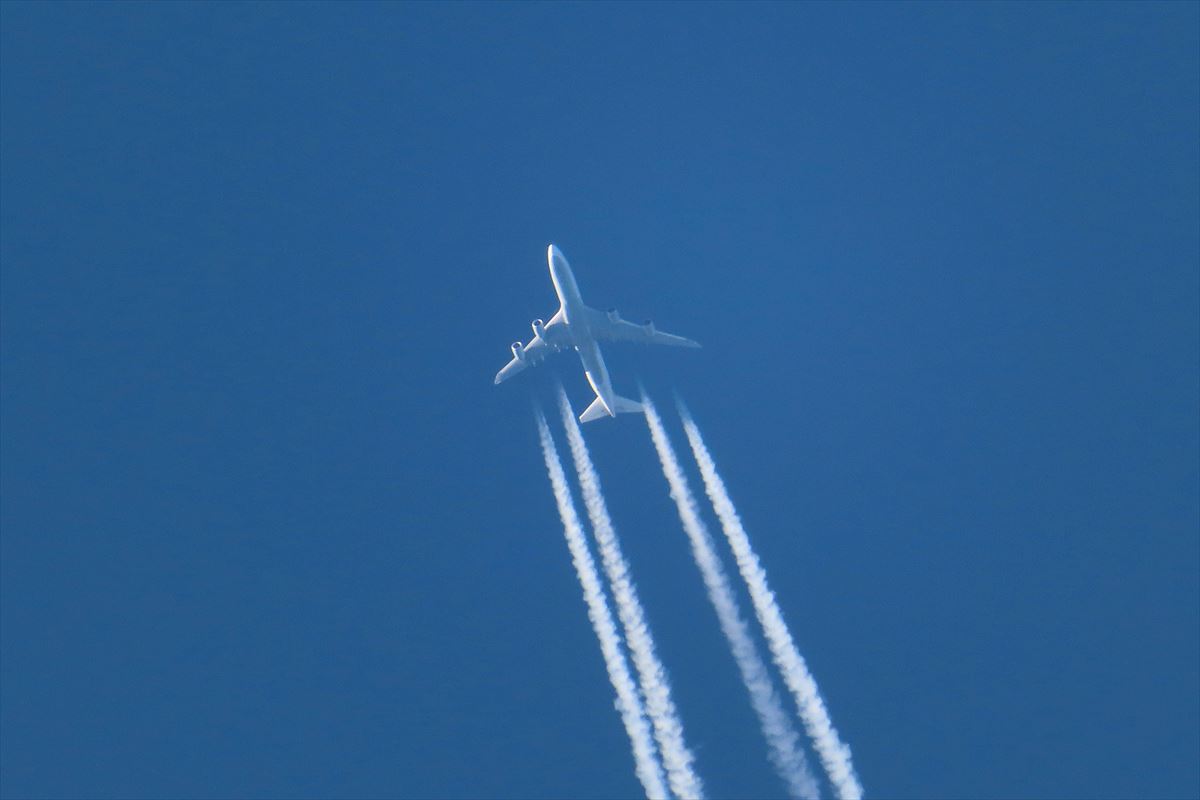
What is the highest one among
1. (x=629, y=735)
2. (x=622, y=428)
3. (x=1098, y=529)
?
(x=622, y=428)

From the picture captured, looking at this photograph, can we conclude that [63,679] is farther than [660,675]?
Yes

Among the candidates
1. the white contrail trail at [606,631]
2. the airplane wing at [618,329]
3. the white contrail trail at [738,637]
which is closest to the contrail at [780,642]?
the white contrail trail at [738,637]

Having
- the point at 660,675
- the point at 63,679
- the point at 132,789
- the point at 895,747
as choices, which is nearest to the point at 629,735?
the point at 660,675

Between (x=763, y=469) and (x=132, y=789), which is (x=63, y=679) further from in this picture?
(x=763, y=469)

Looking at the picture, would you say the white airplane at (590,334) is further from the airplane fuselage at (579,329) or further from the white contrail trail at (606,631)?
the white contrail trail at (606,631)

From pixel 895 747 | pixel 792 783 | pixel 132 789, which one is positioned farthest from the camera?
pixel 132 789

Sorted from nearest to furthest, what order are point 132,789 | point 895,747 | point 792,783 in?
point 792,783, point 895,747, point 132,789

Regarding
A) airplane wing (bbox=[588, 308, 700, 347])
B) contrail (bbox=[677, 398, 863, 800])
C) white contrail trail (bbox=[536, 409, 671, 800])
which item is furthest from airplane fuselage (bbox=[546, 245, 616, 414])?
contrail (bbox=[677, 398, 863, 800])

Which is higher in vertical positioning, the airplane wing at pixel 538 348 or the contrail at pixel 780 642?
the airplane wing at pixel 538 348
